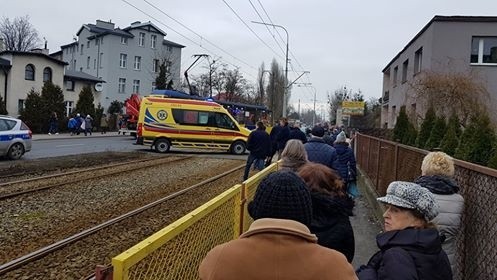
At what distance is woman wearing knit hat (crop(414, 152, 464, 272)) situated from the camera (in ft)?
12.4

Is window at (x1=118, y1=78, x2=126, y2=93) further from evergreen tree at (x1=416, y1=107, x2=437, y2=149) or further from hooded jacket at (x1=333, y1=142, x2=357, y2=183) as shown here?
hooded jacket at (x1=333, y1=142, x2=357, y2=183)

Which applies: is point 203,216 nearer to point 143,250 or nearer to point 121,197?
point 143,250

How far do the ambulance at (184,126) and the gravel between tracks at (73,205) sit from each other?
921cm

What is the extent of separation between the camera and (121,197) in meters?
11.2

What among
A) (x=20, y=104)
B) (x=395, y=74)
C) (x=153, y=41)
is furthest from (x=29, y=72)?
(x=153, y=41)

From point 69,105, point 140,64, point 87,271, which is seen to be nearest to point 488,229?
point 87,271

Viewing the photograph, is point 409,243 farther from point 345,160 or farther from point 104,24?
point 104,24

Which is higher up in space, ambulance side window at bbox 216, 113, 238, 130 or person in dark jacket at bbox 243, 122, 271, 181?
ambulance side window at bbox 216, 113, 238, 130

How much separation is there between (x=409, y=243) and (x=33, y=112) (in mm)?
43000

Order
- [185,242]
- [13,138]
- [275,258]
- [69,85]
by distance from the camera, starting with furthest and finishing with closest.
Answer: [69,85] → [13,138] → [185,242] → [275,258]

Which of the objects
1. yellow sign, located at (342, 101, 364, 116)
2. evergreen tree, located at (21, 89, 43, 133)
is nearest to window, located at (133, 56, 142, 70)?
yellow sign, located at (342, 101, 364, 116)

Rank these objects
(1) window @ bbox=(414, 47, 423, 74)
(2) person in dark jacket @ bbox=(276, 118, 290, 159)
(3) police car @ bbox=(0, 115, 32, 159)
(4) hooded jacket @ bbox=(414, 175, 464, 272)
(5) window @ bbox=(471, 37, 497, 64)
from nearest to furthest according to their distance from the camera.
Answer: (4) hooded jacket @ bbox=(414, 175, 464, 272)
(2) person in dark jacket @ bbox=(276, 118, 290, 159)
(3) police car @ bbox=(0, 115, 32, 159)
(5) window @ bbox=(471, 37, 497, 64)
(1) window @ bbox=(414, 47, 423, 74)

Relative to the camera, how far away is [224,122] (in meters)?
26.1

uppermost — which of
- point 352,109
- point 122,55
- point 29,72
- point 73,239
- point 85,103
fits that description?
point 122,55
